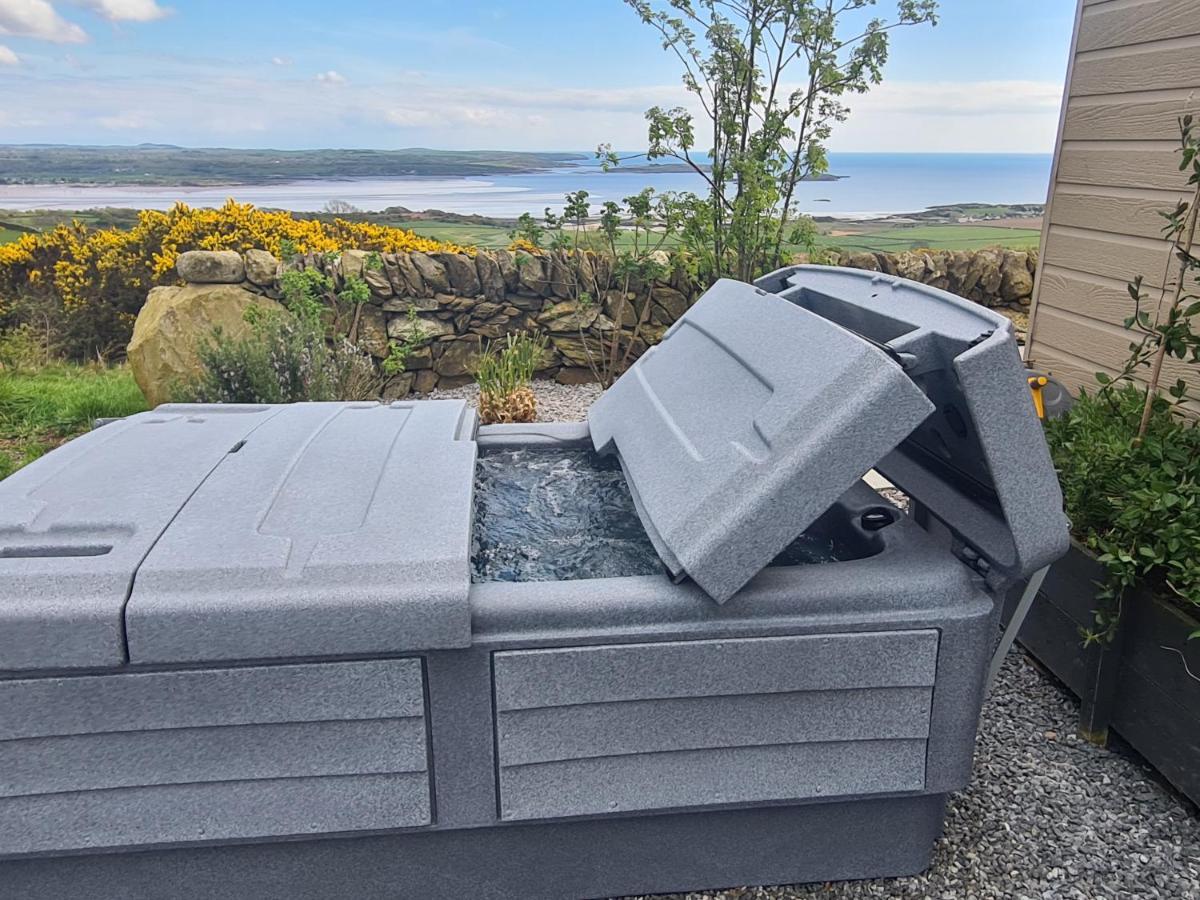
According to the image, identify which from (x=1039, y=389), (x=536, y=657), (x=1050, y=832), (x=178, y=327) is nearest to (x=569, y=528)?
(x=536, y=657)

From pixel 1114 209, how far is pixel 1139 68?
1.63 ft

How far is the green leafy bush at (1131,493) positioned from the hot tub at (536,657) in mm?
656

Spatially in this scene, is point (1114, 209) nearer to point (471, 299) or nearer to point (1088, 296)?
point (1088, 296)

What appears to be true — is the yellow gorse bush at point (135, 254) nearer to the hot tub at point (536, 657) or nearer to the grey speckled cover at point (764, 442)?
the grey speckled cover at point (764, 442)

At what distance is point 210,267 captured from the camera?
5906mm

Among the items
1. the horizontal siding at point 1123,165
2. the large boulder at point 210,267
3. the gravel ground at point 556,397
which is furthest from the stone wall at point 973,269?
the large boulder at point 210,267

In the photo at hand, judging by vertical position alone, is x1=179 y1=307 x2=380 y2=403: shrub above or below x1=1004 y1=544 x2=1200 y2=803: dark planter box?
above

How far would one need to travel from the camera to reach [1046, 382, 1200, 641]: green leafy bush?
219 centimetres

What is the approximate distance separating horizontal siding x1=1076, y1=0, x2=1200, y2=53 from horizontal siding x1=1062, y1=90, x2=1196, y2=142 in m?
0.19

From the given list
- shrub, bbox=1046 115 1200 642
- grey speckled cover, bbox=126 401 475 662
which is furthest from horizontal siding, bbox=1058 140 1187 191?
grey speckled cover, bbox=126 401 475 662

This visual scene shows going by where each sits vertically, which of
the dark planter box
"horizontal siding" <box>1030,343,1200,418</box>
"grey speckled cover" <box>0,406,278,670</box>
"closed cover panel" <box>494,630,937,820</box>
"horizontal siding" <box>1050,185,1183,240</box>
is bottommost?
the dark planter box

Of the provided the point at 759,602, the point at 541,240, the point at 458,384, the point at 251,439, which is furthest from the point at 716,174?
the point at 759,602

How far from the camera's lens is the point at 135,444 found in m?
2.20

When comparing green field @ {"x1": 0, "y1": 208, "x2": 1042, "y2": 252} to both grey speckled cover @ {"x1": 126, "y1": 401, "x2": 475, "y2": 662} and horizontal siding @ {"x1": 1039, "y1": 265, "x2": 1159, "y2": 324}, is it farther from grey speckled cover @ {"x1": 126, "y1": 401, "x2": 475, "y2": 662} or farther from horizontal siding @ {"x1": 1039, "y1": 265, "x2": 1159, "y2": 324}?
grey speckled cover @ {"x1": 126, "y1": 401, "x2": 475, "y2": 662}
